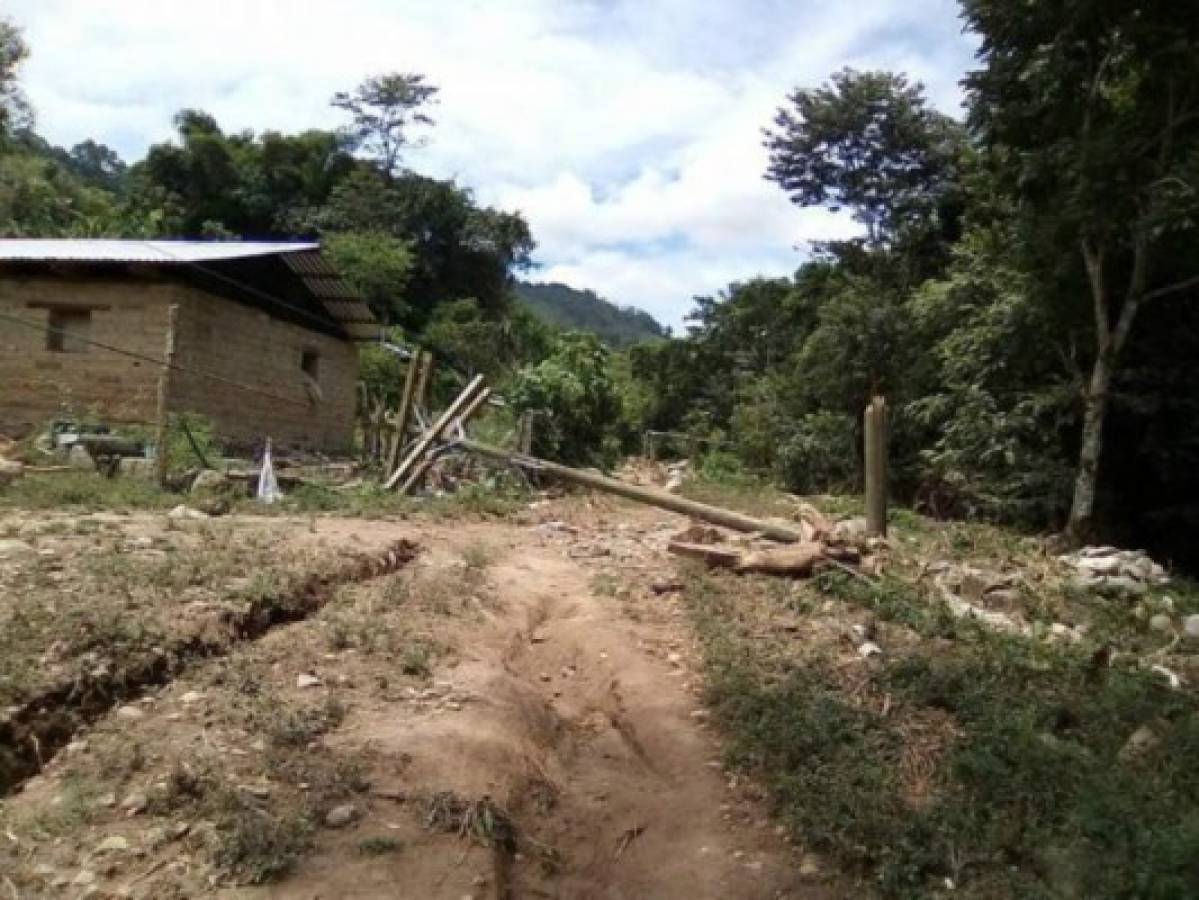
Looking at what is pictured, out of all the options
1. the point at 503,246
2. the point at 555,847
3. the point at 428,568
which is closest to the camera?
the point at 555,847

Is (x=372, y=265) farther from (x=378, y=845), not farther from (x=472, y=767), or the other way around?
(x=378, y=845)

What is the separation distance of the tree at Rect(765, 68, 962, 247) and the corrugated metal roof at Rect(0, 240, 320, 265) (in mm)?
15001

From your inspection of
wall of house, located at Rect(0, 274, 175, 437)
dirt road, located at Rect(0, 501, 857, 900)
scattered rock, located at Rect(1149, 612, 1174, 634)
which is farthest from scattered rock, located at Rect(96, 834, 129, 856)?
wall of house, located at Rect(0, 274, 175, 437)

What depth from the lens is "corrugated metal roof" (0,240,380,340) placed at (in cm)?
1355

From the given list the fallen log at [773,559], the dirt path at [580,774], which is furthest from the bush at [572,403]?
the dirt path at [580,774]

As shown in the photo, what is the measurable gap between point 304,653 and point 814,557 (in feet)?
12.8

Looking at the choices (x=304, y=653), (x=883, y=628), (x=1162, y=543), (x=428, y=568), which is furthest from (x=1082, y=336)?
(x=304, y=653)

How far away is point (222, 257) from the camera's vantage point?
46.4 ft

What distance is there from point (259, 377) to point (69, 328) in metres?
2.70

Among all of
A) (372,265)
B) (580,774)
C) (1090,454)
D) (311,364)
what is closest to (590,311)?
(372,265)

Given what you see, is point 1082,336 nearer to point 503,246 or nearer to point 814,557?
point 814,557

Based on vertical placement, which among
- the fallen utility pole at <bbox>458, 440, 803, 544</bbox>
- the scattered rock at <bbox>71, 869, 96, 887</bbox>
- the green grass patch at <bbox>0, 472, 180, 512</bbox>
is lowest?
the scattered rock at <bbox>71, 869, 96, 887</bbox>

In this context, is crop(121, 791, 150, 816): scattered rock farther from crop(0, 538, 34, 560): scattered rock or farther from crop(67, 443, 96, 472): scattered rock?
crop(67, 443, 96, 472): scattered rock

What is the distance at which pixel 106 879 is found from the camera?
318cm
